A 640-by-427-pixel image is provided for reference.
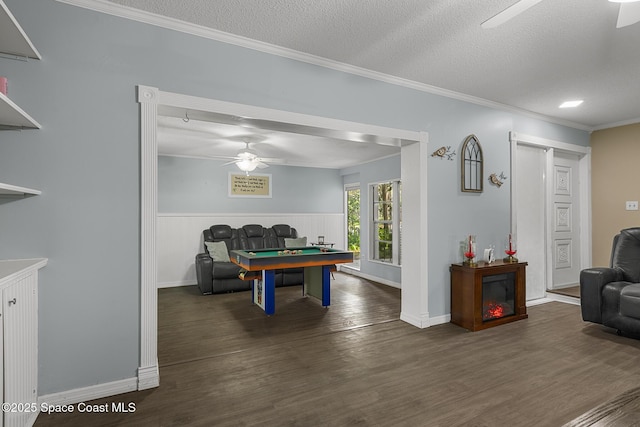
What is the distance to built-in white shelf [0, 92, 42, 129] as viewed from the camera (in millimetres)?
1558

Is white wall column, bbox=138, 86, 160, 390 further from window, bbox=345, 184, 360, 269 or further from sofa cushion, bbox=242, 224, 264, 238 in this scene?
window, bbox=345, 184, 360, 269

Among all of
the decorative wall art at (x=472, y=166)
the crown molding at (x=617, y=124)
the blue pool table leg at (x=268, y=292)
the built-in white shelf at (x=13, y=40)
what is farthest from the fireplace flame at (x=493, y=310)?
the built-in white shelf at (x=13, y=40)

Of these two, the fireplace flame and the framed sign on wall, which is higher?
the framed sign on wall

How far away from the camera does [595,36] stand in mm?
2453

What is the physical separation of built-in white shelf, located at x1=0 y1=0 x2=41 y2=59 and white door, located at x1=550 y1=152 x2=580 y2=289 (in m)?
5.79

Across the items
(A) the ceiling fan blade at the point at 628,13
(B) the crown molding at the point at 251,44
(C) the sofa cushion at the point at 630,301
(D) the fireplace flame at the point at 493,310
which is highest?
(B) the crown molding at the point at 251,44

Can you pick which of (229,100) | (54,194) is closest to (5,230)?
(54,194)

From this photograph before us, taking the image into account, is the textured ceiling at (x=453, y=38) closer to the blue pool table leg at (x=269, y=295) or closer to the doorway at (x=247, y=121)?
the doorway at (x=247, y=121)

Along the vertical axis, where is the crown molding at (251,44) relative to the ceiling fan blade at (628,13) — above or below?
above

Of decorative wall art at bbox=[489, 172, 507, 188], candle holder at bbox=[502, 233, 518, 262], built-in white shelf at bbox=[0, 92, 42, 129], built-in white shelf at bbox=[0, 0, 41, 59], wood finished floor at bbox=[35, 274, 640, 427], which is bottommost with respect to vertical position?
wood finished floor at bbox=[35, 274, 640, 427]

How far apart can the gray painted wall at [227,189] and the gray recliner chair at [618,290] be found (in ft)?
16.1

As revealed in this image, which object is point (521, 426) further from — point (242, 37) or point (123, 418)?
point (242, 37)

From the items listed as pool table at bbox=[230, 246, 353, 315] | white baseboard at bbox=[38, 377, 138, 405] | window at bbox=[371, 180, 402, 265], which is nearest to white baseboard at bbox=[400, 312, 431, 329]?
pool table at bbox=[230, 246, 353, 315]

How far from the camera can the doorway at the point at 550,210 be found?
4320 mm
